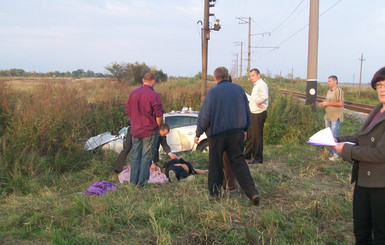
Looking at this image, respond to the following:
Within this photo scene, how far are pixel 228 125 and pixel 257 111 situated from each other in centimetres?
263

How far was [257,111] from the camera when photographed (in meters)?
7.05

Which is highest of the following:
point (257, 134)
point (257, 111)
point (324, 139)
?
point (324, 139)

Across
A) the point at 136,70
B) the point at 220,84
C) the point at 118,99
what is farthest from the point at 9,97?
the point at 136,70

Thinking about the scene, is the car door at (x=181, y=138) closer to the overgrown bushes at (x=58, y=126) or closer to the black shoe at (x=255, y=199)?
the overgrown bushes at (x=58, y=126)

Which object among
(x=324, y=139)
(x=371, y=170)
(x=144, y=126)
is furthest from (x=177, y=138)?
(x=371, y=170)

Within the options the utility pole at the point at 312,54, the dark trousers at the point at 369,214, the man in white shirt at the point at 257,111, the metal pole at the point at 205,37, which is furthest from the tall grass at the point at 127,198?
the metal pole at the point at 205,37

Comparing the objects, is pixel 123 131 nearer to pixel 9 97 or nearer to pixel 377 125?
pixel 9 97

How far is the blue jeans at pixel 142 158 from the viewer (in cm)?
577

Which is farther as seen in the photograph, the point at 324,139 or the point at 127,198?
the point at 127,198

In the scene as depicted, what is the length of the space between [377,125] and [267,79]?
10030mm

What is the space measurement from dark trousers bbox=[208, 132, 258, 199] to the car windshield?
14.2 ft

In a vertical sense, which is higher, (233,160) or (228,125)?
(228,125)

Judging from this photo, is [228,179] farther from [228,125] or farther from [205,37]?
[205,37]

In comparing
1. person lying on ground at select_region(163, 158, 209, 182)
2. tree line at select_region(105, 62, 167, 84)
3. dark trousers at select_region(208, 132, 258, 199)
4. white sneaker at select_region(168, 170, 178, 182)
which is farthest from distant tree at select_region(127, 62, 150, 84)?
dark trousers at select_region(208, 132, 258, 199)
